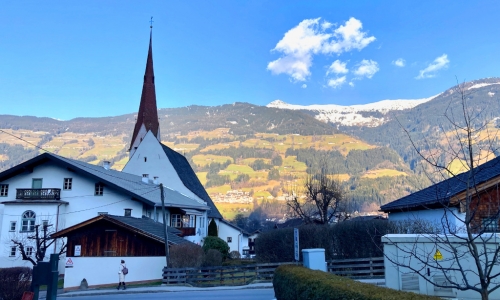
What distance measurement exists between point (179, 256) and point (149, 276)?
2.42m

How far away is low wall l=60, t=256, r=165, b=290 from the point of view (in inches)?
971

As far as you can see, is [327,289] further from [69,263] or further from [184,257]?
[69,263]

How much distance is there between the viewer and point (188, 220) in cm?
4009

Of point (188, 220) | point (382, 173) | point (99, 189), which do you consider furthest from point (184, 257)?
point (382, 173)

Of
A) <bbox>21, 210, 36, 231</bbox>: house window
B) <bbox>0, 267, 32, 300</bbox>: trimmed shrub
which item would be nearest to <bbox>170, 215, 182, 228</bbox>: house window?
<bbox>21, 210, 36, 231</bbox>: house window

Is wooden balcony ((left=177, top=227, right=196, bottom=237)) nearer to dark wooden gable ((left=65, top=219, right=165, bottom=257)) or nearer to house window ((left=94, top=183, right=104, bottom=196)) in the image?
house window ((left=94, top=183, right=104, bottom=196))

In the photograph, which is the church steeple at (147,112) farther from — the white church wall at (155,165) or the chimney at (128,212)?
the chimney at (128,212)

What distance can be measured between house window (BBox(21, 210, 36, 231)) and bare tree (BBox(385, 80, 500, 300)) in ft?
98.6

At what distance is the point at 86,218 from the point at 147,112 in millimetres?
32869

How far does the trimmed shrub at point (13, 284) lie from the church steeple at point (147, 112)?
4624cm

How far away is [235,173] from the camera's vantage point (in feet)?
549

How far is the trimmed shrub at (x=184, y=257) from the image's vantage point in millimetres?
25500

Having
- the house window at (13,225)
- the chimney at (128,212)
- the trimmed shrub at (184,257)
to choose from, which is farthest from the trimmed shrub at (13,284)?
the house window at (13,225)

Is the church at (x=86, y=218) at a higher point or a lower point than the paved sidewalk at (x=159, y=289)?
higher
